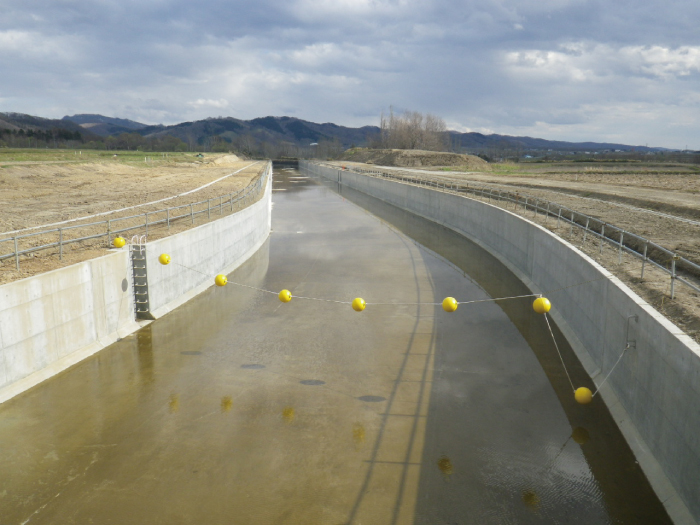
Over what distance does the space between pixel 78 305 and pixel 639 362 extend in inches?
498

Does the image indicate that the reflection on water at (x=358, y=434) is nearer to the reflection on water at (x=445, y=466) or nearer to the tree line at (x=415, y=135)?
the reflection on water at (x=445, y=466)

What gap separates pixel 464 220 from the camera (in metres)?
37.5

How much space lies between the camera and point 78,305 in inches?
559

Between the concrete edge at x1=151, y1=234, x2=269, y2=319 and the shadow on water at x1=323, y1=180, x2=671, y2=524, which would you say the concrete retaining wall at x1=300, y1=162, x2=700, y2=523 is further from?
the concrete edge at x1=151, y1=234, x2=269, y2=319

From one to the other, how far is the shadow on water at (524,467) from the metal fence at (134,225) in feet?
31.5

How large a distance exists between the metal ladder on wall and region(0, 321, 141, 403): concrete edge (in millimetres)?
502

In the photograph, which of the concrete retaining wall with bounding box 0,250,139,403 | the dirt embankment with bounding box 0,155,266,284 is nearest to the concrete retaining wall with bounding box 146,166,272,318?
the concrete retaining wall with bounding box 0,250,139,403

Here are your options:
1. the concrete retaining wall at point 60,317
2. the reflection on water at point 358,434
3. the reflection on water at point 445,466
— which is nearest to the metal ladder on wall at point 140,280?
the concrete retaining wall at point 60,317

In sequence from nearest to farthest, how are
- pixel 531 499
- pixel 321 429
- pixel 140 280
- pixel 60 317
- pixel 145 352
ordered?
pixel 531 499, pixel 321 429, pixel 60 317, pixel 145 352, pixel 140 280

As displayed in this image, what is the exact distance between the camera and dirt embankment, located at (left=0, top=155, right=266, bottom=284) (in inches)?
710

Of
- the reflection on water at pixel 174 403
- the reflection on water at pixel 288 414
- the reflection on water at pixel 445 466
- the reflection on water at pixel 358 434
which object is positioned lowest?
the reflection on water at pixel 174 403

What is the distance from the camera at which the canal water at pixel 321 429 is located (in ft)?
28.6

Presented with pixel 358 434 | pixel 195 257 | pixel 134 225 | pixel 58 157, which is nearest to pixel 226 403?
pixel 358 434

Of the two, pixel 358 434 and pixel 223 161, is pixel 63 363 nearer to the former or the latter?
pixel 358 434
